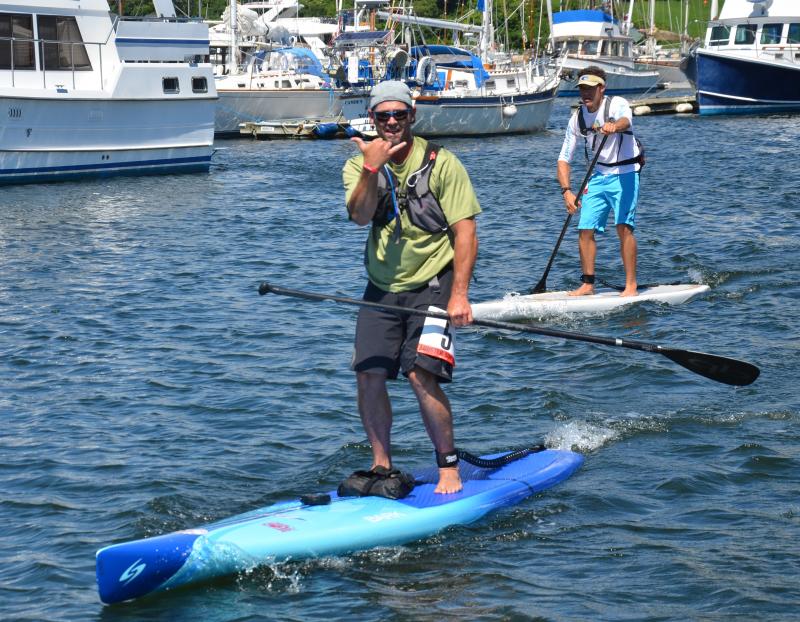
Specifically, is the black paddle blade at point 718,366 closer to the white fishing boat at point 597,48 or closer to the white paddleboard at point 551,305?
the white paddleboard at point 551,305

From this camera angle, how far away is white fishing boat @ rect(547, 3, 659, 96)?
61062 mm

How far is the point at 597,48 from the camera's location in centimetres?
6241

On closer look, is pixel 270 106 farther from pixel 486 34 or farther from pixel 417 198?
pixel 417 198

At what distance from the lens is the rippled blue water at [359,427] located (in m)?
5.93

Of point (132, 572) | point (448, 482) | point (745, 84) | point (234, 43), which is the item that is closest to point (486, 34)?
point (234, 43)

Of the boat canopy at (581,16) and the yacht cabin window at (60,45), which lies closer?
the yacht cabin window at (60,45)

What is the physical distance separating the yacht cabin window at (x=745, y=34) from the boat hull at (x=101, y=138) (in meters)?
22.4

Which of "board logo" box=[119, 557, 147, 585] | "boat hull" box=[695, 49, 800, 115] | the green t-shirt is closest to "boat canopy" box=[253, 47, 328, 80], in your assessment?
"boat hull" box=[695, 49, 800, 115]

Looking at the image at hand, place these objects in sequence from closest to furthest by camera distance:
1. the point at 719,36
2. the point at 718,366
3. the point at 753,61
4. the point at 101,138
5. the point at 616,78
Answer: the point at 718,366
the point at 101,138
the point at 753,61
the point at 719,36
the point at 616,78

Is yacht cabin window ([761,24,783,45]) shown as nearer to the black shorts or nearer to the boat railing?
the boat railing

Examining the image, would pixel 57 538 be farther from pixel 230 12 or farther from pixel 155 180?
pixel 230 12

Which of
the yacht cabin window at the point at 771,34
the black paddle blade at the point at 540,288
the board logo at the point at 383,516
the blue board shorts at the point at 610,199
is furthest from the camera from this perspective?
the yacht cabin window at the point at 771,34

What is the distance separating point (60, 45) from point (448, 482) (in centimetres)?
1878

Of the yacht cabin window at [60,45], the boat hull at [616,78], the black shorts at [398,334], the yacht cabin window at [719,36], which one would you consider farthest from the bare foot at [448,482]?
the boat hull at [616,78]
